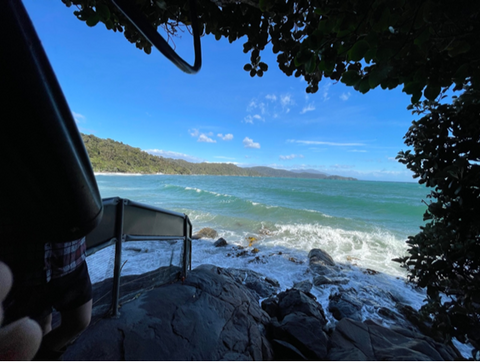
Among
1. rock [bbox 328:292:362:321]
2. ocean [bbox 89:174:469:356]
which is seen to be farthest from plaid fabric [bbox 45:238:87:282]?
rock [bbox 328:292:362:321]

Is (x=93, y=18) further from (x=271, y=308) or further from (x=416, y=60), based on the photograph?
(x=271, y=308)

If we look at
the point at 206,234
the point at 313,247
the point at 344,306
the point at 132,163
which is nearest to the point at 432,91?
the point at 344,306

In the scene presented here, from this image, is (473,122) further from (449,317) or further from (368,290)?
(368,290)

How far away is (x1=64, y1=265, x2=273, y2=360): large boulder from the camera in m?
1.67

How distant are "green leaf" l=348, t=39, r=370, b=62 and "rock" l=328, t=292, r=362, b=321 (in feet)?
18.8

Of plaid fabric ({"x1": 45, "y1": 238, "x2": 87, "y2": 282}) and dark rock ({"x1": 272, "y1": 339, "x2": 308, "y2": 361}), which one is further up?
plaid fabric ({"x1": 45, "y1": 238, "x2": 87, "y2": 282})

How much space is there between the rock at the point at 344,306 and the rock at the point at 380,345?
1.40 meters

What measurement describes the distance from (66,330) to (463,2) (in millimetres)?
2925

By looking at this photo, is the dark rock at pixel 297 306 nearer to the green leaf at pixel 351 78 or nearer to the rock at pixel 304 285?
the rock at pixel 304 285

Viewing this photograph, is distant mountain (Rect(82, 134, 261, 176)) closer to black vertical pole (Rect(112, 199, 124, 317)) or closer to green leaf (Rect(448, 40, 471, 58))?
black vertical pole (Rect(112, 199, 124, 317))

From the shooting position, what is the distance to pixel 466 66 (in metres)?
1.07

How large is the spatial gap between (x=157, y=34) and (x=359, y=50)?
103 cm

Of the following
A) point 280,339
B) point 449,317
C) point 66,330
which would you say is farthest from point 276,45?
point 280,339

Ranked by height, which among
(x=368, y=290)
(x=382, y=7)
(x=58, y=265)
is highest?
(x=382, y=7)
